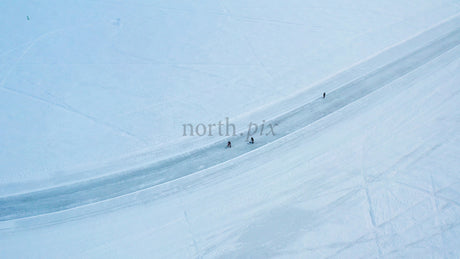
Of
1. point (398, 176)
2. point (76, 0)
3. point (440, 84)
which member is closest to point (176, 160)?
point (398, 176)

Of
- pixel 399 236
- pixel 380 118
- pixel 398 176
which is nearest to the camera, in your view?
pixel 399 236

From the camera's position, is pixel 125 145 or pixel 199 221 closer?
pixel 199 221

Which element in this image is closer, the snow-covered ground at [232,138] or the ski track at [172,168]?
the snow-covered ground at [232,138]

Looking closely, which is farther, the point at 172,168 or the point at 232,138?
the point at 232,138

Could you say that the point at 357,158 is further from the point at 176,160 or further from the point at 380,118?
the point at 176,160
